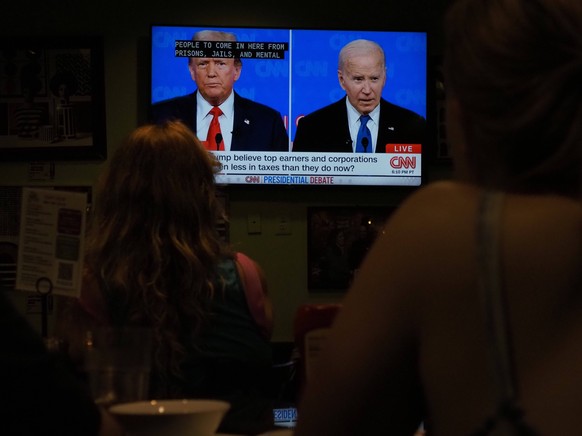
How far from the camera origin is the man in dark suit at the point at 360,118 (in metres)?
4.11

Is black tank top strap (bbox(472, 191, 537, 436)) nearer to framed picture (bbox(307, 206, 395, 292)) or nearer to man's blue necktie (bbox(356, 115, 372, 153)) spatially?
man's blue necktie (bbox(356, 115, 372, 153))

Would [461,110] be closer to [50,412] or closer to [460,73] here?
[460,73]

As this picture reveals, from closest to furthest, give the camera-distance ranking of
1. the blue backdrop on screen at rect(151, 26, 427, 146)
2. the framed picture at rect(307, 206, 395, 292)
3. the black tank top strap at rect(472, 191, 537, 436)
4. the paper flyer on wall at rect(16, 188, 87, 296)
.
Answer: the black tank top strap at rect(472, 191, 537, 436)
the paper flyer on wall at rect(16, 188, 87, 296)
the blue backdrop on screen at rect(151, 26, 427, 146)
the framed picture at rect(307, 206, 395, 292)

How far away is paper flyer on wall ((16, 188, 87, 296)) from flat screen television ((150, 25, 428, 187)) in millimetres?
2387

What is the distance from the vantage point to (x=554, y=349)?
0.77 m

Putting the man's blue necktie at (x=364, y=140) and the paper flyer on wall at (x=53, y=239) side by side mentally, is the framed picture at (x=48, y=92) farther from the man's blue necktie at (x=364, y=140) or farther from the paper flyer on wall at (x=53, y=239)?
the paper flyer on wall at (x=53, y=239)

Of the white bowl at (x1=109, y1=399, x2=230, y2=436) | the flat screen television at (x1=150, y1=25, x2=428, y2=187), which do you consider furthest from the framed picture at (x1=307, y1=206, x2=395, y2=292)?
the white bowl at (x1=109, y1=399, x2=230, y2=436)

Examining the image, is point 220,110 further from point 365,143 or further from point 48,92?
point 48,92

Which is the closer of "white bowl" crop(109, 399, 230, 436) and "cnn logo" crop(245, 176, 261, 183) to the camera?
"white bowl" crop(109, 399, 230, 436)

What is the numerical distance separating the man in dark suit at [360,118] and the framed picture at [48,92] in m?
1.01

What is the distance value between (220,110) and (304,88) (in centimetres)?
42

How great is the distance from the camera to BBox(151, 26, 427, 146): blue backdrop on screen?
159 inches

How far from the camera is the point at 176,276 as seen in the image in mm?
1862

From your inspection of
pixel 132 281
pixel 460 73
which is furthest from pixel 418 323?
pixel 132 281
